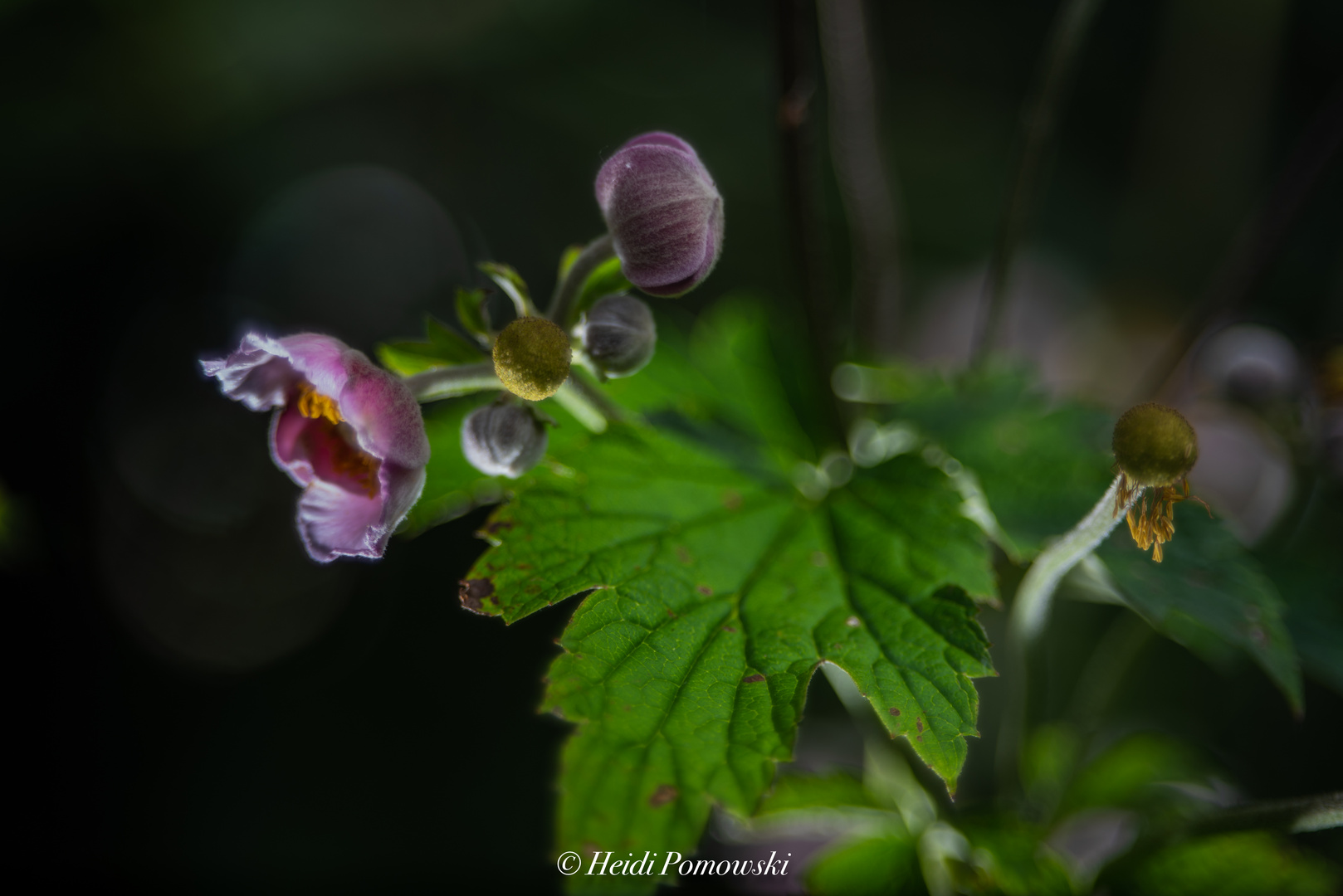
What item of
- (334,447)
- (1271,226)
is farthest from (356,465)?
(1271,226)

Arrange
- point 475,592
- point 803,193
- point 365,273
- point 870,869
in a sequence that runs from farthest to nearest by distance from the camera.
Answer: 1. point 365,273
2. point 870,869
3. point 803,193
4. point 475,592

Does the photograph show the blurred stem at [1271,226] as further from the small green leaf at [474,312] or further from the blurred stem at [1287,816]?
the small green leaf at [474,312]

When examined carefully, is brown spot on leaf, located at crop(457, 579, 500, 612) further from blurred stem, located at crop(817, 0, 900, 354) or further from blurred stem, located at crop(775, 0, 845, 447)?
blurred stem, located at crop(817, 0, 900, 354)

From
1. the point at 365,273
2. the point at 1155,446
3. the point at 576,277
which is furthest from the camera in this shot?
the point at 365,273

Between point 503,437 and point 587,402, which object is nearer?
point 503,437

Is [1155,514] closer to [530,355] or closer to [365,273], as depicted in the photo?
[530,355]

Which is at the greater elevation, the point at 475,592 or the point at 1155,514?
the point at 475,592
